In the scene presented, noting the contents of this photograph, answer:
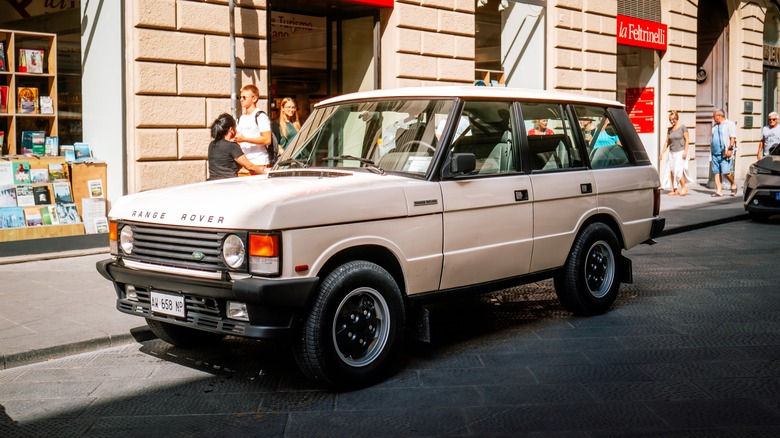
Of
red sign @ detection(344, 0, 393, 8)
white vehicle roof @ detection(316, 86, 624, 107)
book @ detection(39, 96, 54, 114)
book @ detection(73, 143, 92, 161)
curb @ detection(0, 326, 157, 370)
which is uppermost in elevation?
red sign @ detection(344, 0, 393, 8)

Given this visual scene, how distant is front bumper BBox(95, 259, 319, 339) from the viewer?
4.82 m

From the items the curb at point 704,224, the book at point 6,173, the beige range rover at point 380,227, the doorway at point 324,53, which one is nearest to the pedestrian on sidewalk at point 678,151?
the curb at point 704,224

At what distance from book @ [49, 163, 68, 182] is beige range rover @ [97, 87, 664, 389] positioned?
5.17 meters

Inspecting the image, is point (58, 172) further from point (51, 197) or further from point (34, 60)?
point (34, 60)

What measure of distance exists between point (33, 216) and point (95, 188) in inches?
32.7

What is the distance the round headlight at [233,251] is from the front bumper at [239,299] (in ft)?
0.37

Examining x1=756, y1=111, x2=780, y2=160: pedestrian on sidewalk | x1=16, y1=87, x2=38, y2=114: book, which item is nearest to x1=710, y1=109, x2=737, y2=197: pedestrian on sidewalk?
x1=756, y1=111, x2=780, y2=160: pedestrian on sidewalk

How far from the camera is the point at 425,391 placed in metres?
5.23

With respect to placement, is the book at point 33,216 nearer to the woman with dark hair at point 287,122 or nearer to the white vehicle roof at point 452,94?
the woman with dark hair at point 287,122

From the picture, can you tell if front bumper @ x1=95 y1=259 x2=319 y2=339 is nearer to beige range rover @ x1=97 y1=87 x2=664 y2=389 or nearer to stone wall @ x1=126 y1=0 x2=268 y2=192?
beige range rover @ x1=97 y1=87 x2=664 y2=389

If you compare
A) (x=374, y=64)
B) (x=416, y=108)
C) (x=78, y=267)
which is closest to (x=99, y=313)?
(x=78, y=267)

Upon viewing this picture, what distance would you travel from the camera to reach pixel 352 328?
529 centimetres

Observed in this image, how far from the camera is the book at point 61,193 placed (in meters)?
10.7

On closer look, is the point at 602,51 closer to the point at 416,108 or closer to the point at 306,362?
the point at 416,108
